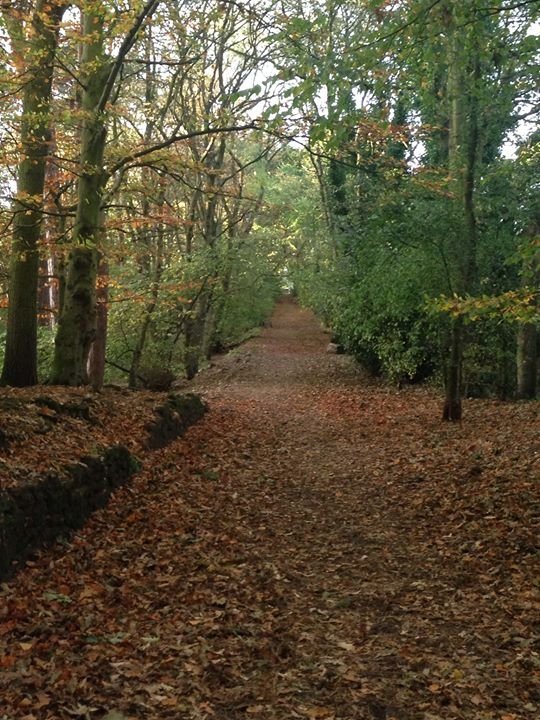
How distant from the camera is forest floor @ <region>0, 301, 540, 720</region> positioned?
141 inches

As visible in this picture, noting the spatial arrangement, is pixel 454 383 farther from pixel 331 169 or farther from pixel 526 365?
pixel 331 169

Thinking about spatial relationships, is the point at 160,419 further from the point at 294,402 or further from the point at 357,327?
the point at 357,327

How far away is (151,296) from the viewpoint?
688 inches

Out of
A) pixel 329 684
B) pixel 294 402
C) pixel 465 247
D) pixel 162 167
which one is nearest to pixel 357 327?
pixel 294 402

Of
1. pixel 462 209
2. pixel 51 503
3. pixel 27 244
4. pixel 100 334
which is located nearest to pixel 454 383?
pixel 462 209

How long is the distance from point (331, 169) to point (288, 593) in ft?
63.3

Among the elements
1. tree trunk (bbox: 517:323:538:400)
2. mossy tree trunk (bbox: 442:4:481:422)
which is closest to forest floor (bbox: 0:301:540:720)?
mossy tree trunk (bbox: 442:4:481:422)

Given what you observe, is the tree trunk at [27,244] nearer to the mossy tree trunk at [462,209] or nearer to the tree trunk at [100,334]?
the tree trunk at [100,334]

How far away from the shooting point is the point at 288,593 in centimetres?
514

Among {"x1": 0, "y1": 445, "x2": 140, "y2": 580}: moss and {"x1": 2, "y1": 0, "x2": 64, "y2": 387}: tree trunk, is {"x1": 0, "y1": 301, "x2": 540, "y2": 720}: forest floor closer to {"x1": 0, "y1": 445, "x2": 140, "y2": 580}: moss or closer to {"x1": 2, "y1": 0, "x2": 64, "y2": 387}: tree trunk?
{"x1": 0, "y1": 445, "x2": 140, "y2": 580}: moss

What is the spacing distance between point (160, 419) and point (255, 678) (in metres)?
6.15

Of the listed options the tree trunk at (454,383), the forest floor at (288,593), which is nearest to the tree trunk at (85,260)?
the forest floor at (288,593)

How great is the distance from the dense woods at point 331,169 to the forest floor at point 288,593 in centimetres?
241

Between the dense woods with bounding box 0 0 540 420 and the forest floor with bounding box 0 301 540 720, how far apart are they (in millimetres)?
2405
